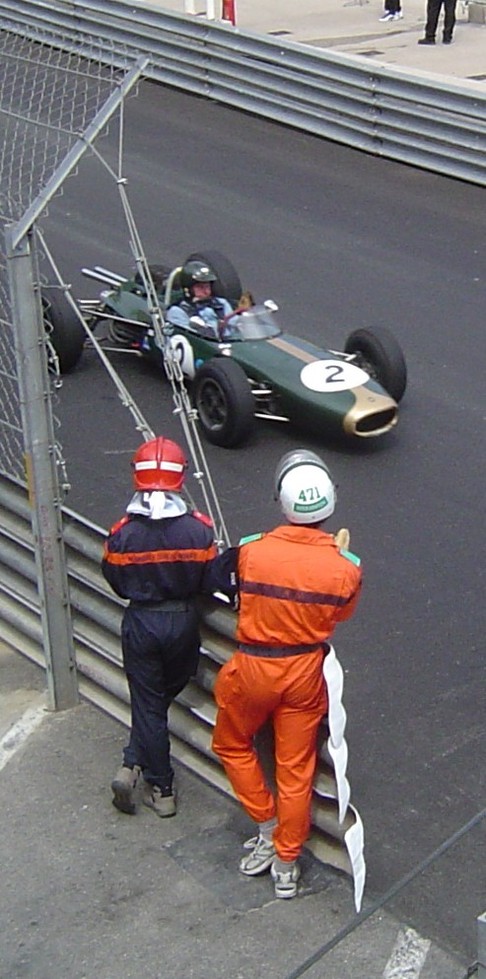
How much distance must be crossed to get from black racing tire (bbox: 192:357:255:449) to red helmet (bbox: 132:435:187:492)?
309cm

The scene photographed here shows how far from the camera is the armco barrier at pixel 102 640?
538 centimetres

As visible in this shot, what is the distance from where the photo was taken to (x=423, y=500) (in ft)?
27.0

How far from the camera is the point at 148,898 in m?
5.37

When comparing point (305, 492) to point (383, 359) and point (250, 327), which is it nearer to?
point (383, 359)

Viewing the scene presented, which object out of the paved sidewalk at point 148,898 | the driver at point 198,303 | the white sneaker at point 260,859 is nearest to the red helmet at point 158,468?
the paved sidewalk at point 148,898

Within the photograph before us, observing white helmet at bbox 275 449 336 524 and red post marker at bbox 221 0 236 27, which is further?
red post marker at bbox 221 0 236 27

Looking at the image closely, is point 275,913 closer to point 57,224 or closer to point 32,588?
point 32,588

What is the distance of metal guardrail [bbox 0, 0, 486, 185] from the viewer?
13344 mm

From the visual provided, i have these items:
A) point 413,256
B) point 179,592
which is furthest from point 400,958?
point 413,256

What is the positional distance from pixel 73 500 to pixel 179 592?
2817 millimetres

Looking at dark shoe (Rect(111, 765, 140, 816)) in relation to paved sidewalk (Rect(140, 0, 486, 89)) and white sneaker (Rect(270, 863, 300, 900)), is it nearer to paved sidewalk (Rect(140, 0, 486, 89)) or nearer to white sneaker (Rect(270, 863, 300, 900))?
white sneaker (Rect(270, 863, 300, 900))

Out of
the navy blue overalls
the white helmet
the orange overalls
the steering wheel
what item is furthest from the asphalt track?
the white helmet

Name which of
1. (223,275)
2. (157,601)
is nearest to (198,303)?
(223,275)

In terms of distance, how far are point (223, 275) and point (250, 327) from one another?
1073mm
